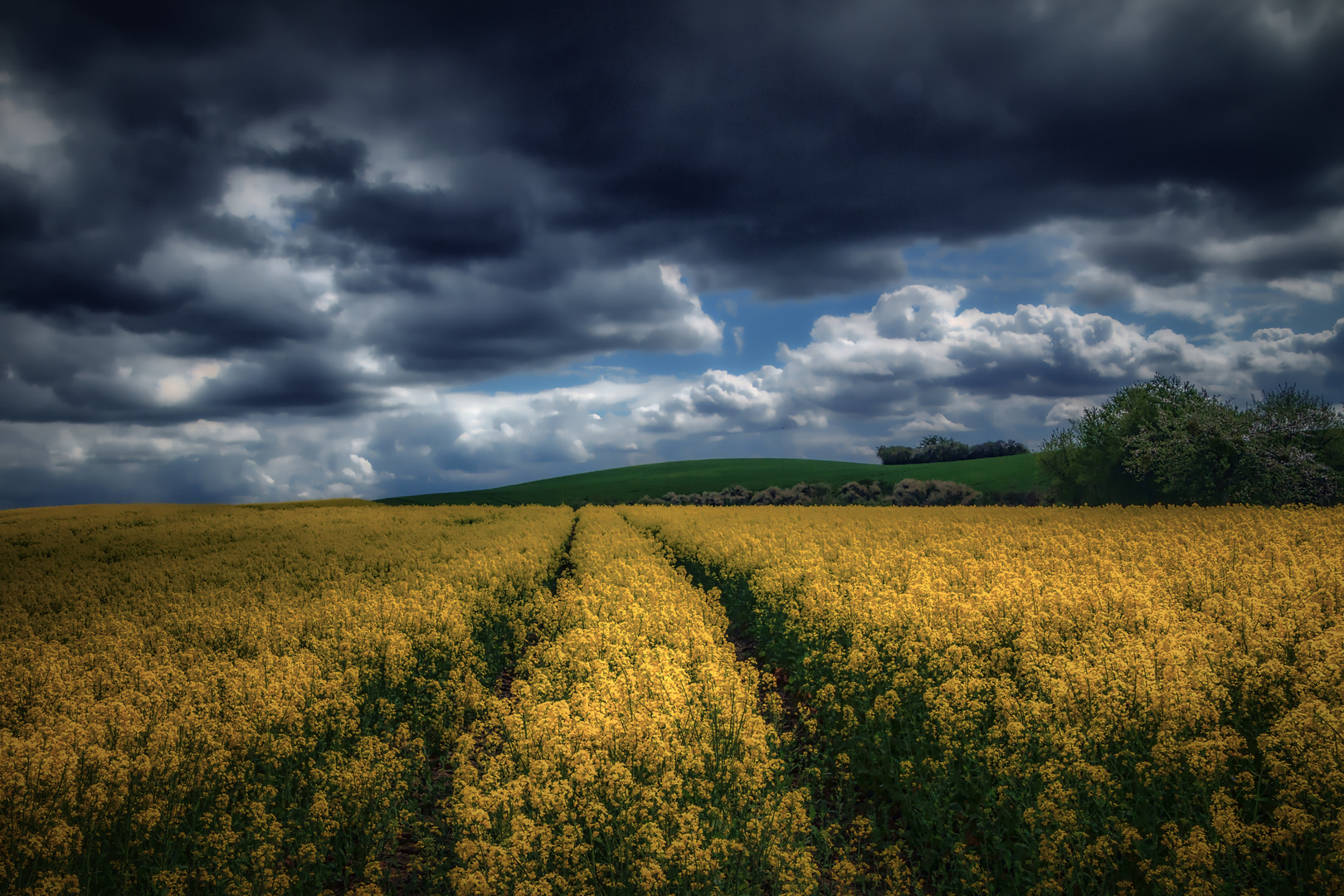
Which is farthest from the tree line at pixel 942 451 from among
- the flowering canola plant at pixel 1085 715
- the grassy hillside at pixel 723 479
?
the flowering canola plant at pixel 1085 715

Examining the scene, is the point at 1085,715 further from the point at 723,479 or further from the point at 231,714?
the point at 723,479

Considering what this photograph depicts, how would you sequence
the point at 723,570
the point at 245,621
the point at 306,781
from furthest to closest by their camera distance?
the point at 723,570
the point at 245,621
the point at 306,781

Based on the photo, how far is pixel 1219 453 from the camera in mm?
38219

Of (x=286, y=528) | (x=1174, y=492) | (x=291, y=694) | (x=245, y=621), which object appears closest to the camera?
(x=291, y=694)

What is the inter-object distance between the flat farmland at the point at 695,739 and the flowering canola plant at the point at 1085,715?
0.16ft

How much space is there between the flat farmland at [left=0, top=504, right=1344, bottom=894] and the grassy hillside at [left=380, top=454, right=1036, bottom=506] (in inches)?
2565

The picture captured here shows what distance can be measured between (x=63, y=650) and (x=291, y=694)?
487 centimetres

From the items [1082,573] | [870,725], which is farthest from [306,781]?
[1082,573]

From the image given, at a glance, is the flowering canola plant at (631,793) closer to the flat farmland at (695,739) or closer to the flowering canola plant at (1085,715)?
the flat farmland at (695,739)

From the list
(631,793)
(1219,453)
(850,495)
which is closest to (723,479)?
(850,495)

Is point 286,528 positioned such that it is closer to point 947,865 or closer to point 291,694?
point 291,694

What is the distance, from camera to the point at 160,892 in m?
4.88

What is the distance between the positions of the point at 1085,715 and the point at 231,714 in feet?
30.6

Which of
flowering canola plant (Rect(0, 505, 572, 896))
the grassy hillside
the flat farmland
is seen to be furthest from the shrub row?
flowering canola plant (Rect(0, 505, 572, 896))
